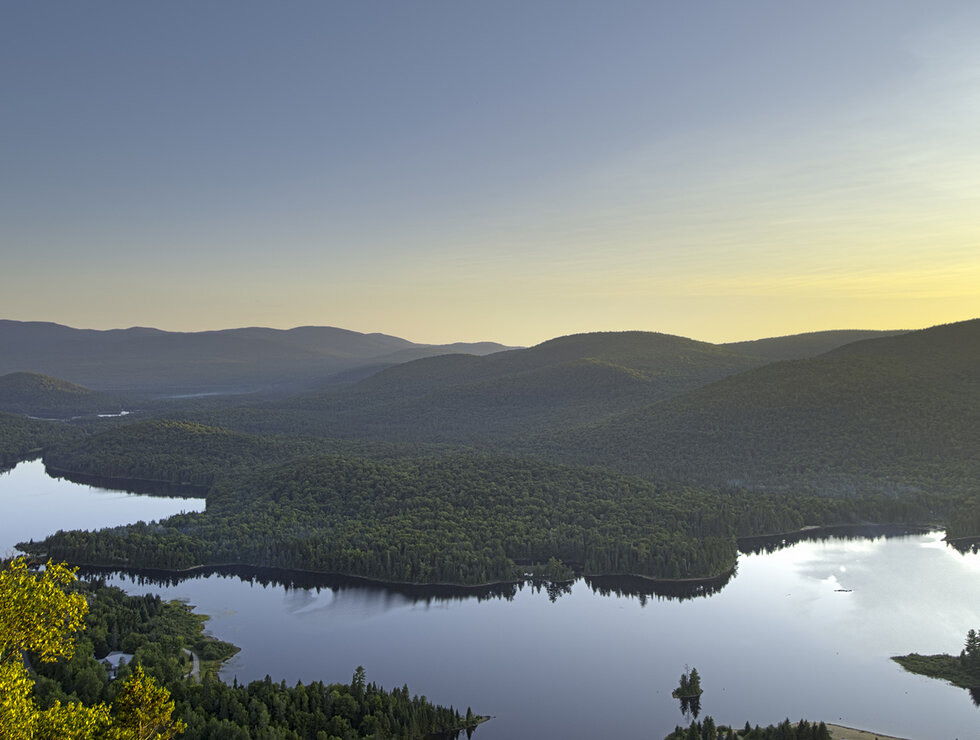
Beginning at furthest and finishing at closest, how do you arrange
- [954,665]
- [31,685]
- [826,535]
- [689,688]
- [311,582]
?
[826,535] < [311,582] < [954,665] < [689,688] < [31,685]

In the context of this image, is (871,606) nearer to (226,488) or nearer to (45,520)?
(226,488)

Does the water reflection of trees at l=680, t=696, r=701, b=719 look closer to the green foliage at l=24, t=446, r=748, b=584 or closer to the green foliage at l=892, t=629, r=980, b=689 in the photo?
the green foliage at l=892, t=629, r=980, b=689

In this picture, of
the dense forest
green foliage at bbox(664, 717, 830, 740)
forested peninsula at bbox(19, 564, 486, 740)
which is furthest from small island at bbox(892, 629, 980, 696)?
the dense forest

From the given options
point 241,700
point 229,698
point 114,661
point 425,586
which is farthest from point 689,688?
point 114,661

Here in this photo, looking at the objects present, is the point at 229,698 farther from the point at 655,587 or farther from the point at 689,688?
the point at 655,587

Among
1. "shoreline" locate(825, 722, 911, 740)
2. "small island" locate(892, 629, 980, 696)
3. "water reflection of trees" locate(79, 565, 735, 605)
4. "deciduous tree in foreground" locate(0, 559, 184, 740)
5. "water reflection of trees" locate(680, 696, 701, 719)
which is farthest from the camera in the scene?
"water reflection of trees" locate(79, 565, 735, 605)
